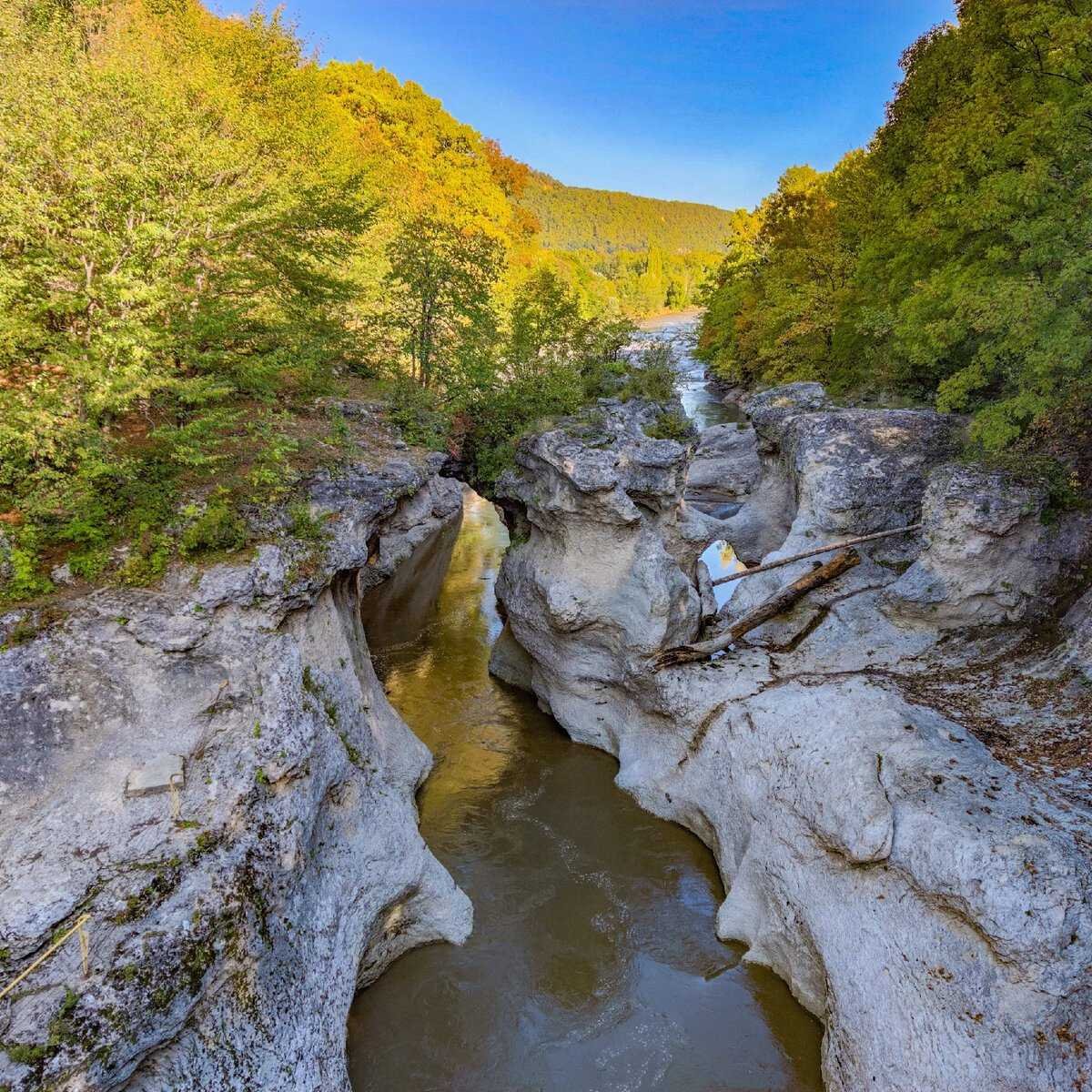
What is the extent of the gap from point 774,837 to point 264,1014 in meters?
6.19

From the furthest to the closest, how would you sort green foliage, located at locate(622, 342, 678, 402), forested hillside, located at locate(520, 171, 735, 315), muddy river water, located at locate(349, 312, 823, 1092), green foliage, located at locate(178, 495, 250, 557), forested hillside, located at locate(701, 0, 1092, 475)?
forested hillside, located at locate(520, 171, 735, 315)
green foliage, located at locate(622, 342, 678, 402)
forested hillside, located at locate(701, 0, 1092, 475)
green foliage, located at locate(178, 495, 250, 557)
muddy river water, located at locate(349, 312, 823, 1092)

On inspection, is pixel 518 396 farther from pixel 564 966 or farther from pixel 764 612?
pixel 564 966

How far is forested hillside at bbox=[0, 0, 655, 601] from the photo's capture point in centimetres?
688

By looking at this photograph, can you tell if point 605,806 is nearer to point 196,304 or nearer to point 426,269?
point 196,304

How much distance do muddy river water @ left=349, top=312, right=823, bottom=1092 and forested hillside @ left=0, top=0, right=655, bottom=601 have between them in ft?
19.4

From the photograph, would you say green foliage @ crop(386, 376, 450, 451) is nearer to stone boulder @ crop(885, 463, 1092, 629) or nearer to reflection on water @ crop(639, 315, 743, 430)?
stone boulder @ crop(885, 463, 1092, 629)

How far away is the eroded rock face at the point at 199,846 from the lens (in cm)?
452

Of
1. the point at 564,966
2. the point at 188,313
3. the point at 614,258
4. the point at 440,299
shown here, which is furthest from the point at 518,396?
the point at 614,258

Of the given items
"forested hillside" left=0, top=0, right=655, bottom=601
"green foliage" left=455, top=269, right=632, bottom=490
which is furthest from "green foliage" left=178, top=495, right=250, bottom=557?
"green foliage" left=455, top=269, right=632, bottom=490

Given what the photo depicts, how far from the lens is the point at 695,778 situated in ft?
32.5

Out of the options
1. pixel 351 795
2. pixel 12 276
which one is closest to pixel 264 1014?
pixel 351 795

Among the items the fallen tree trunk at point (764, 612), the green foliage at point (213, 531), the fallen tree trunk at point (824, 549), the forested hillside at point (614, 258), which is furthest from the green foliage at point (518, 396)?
the forested hillside at point (614, 258)

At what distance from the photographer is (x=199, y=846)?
17.7ft

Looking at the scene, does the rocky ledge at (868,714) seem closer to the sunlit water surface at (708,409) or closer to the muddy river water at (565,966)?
the muddy river water at (565,966)
